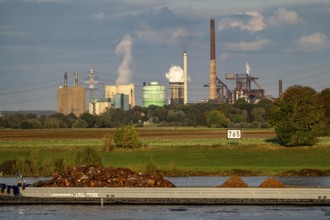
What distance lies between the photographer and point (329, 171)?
8938 cm

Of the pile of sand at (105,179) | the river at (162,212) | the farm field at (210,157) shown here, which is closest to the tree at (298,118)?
the farm field at (210,157)

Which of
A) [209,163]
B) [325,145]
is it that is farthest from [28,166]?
[325,145]

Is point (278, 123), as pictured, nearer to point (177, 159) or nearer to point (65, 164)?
point (177, 159)

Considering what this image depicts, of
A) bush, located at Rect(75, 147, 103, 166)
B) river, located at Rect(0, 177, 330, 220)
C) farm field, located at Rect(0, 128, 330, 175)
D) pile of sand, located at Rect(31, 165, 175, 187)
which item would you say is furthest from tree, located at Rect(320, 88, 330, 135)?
river, located at Rect(0, 177, 330, 220)

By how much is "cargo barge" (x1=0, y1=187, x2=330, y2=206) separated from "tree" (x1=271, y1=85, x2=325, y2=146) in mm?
64577

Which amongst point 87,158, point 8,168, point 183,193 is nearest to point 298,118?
point 87,158

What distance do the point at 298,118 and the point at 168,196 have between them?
67332 millimetres

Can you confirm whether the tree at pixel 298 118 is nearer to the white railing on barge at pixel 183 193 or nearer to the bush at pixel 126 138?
the bush at pixel 126 138

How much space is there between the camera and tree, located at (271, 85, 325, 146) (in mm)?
124312

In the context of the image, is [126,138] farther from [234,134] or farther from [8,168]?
[8,168]

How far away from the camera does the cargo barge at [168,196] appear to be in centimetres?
5950

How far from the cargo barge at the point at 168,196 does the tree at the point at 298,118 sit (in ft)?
212

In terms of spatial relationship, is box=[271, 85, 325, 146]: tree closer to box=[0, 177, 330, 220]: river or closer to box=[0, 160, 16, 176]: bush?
box=[0, 160, 16, 176]: bush

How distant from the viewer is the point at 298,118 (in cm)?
12581
